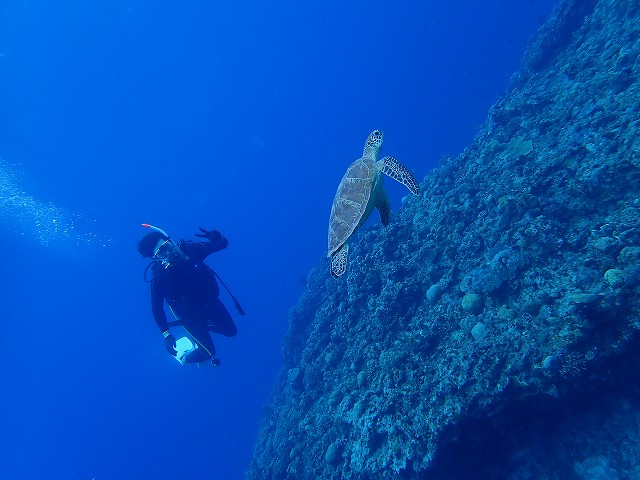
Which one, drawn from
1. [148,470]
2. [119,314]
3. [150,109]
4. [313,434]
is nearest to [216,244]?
[313,434]

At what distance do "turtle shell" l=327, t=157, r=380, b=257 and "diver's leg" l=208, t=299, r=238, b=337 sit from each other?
4948 millimetres

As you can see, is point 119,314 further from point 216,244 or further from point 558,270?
point 558,270

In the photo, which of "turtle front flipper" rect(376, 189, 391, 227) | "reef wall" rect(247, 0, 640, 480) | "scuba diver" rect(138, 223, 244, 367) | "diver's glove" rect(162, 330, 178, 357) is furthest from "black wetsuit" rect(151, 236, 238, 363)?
"turtle front flipper" rect(376, 189, 391, 227)

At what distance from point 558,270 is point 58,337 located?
10902 centimetres

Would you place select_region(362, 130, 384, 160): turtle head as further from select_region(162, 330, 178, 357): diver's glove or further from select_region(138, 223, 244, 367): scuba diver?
select_region(162, 330, 178, 357): diver's glove

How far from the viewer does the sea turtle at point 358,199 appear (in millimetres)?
4809

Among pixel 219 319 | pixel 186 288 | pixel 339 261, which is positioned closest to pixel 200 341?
pixel 219 319

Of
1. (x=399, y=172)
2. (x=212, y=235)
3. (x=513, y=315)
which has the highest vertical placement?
(x=212, y=235)

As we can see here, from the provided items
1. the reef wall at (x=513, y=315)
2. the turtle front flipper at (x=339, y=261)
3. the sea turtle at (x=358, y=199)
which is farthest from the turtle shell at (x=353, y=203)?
the reef wall at (x=513, y=315)

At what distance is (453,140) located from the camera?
40656 mm

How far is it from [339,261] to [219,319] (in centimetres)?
521

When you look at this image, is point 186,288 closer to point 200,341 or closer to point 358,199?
point 200,341

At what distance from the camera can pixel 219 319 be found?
9133mm

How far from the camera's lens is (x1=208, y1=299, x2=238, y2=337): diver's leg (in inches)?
354
